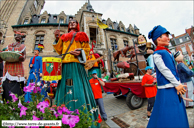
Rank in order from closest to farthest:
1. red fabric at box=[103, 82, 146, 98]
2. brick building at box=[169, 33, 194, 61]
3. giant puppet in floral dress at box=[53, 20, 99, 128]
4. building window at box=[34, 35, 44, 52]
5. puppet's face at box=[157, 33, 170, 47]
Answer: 1. puppet's face at box=[157, 33, 170, 47]
2. giant puppet in floral dress at box=[53, 20, 99, 128]
3. red fabric at box=[103, 82, 146, 98]
4. building window at box=[34, 35, 44, 52]
5. brick building at box=[169, 33, 194, 61]

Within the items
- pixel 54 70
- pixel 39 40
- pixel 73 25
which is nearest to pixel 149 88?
pixel 54 70

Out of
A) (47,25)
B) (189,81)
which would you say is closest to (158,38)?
(189,81)

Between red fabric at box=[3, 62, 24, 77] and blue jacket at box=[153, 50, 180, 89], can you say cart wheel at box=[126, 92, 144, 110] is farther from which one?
red fabric at box=[3, 62, 24, 77]

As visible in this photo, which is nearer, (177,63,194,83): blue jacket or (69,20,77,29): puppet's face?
(69,20,77,29): puppet's face

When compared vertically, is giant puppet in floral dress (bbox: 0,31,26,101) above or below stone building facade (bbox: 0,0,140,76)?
below

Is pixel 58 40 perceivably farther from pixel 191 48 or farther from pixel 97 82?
pixel 191 48

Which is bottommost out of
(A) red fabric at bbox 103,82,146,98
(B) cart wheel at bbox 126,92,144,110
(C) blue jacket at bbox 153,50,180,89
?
(B) cart wheel at bbox 126,92,144,110

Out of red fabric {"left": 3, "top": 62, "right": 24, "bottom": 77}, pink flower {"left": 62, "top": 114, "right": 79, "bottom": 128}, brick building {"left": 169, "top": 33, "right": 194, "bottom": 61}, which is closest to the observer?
pink flower {"left": 62, "top": 114, "right": 79, "bottom": 128}

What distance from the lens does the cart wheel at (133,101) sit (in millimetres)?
3230

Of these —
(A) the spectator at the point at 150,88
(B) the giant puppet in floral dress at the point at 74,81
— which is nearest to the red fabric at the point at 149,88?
(A) the spectator at the point at 150,88

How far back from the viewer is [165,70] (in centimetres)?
131

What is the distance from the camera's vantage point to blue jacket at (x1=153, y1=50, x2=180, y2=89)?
1.28 m

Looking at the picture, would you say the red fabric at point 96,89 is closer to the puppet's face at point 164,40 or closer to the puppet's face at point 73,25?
the puppet's face at point 73,25

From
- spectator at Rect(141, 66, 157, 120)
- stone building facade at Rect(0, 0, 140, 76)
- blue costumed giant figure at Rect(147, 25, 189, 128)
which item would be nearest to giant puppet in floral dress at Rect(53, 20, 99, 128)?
blue costumed giant figure at Rect(147, 25, 189, 128)
